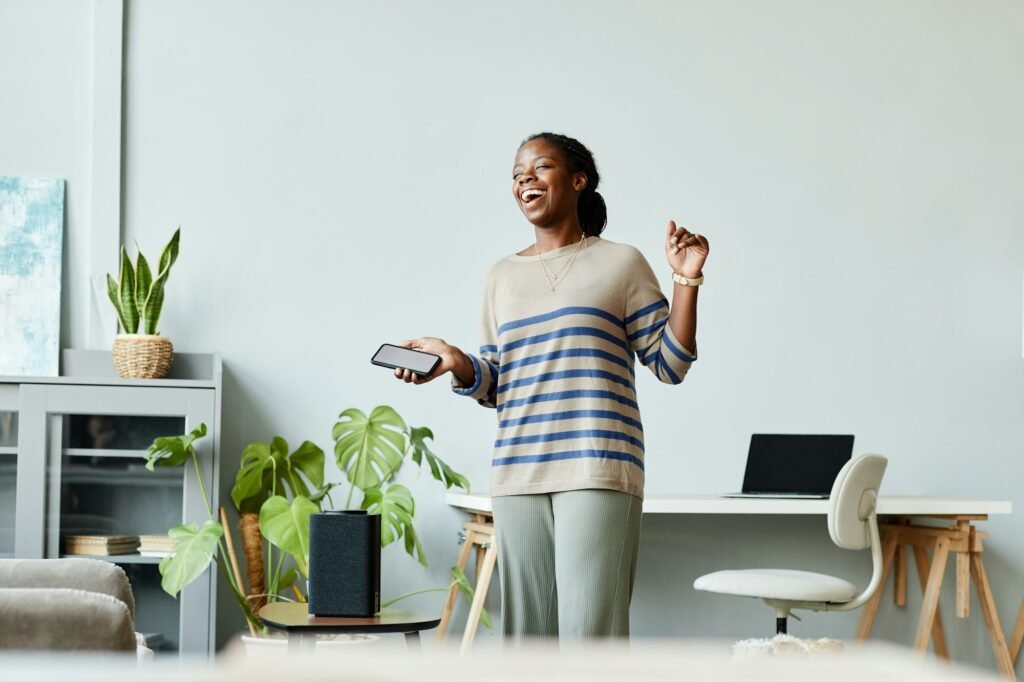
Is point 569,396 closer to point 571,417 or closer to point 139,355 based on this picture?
point 571,417

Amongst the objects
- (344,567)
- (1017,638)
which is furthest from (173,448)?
(1017,638)

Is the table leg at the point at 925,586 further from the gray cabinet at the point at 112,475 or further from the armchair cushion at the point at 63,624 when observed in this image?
the armchair cushion at the point at 63,624

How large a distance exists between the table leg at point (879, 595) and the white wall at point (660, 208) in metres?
0.11

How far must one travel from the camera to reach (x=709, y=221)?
419 cm

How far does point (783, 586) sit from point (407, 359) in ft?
5.39

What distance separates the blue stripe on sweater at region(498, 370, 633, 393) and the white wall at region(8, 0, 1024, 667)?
6.84 ft

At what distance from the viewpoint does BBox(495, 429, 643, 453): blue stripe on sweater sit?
73.0 inches

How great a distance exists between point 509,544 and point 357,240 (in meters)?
2.29

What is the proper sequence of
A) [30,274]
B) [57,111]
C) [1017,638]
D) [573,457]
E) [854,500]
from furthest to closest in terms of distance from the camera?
[1017,638] → [57,111] → [30,274] → [854,500] → [573,457]

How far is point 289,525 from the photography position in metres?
3.13

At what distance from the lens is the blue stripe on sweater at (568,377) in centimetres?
188

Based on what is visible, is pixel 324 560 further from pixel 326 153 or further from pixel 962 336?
pixel 962 336

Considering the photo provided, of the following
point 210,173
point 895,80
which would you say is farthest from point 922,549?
point 210,173

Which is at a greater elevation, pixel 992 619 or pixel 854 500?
pixel 854 500
